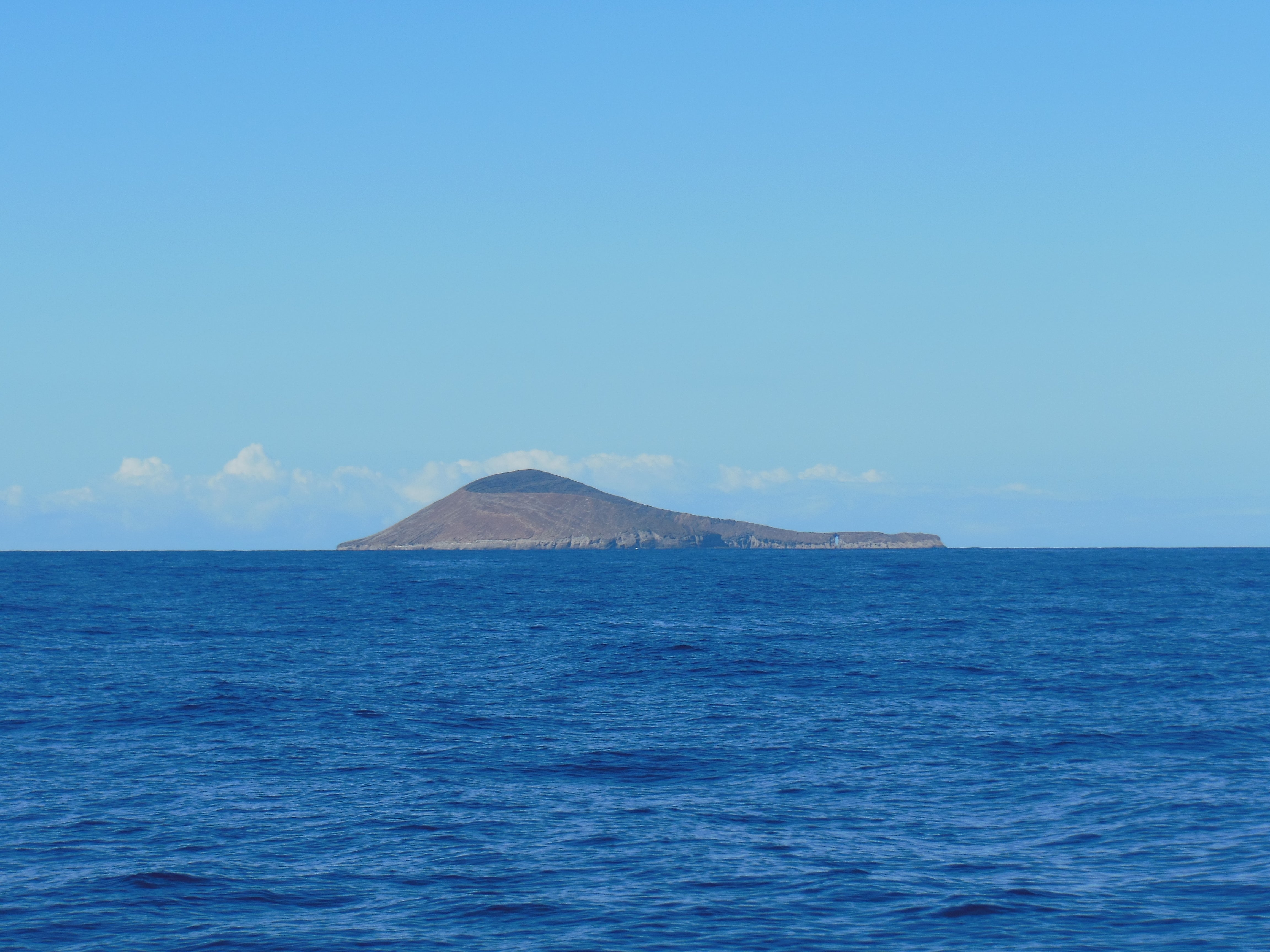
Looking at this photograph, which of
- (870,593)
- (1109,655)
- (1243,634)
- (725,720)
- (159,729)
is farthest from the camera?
(870,593)

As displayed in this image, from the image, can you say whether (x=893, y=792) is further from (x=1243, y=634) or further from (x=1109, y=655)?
(x=1243, y=634)

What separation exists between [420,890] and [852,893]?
876 centimetres

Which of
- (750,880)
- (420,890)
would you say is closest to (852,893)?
(750,880)

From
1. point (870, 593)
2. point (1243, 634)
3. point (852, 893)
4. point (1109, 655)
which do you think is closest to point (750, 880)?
point (852, 893)

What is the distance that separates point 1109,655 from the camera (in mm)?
62438

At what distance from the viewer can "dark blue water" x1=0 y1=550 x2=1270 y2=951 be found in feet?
70.2

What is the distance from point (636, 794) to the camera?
31.1 metres

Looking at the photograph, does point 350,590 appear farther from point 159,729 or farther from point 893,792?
point 893,792

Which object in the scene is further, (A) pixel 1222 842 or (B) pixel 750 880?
(A) pixel 1222 842

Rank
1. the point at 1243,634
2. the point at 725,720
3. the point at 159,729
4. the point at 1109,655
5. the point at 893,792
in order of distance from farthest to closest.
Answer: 1. the point at 1243,634
2. the point at 1109,655
3. the point at 725,720
4. the point at 159,729
5. the point at 893,792

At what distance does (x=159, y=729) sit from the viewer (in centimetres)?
3984

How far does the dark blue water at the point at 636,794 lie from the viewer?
21.4 metres

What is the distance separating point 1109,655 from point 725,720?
30.1m

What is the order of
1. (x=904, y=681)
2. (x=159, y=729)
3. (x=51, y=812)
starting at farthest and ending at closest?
(x=904, y=681) → (x=159, y=729) → (x=51, y=812)
